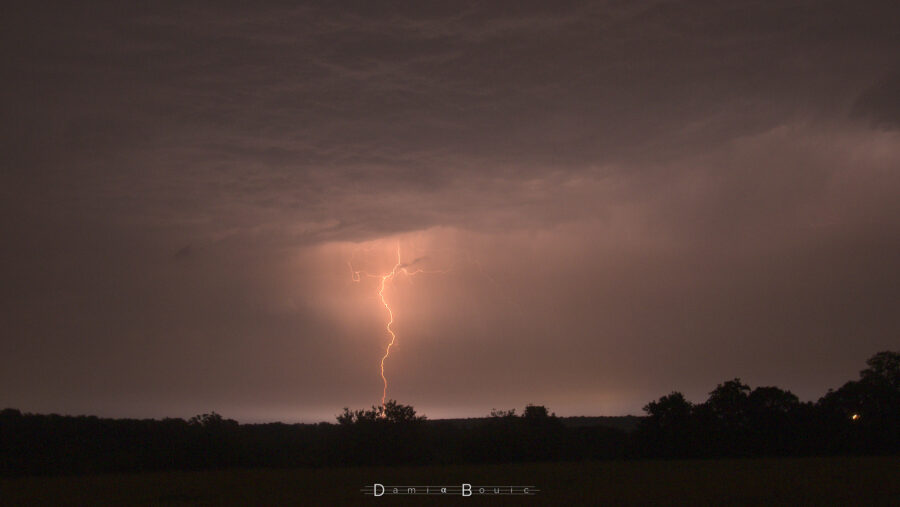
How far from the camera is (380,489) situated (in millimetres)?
22594

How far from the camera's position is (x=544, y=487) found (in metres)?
22.2

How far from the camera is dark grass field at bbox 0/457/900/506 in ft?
61.2

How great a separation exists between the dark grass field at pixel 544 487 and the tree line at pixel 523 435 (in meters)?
10.7

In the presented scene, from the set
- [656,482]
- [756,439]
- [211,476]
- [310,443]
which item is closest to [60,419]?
[310,443]

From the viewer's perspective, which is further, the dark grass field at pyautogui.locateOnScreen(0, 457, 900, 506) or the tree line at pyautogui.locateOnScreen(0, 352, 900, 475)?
the tree line at pyautogui.locateOnScreen(0, 352, 900, 475)

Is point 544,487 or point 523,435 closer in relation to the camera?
point 544,487

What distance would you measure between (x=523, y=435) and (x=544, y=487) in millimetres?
21100

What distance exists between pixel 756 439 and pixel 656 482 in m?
23.1

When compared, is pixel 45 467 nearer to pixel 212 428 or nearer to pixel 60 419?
pixel 212 428

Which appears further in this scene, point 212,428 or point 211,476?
point 212,428

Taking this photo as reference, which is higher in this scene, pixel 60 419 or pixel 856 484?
pixel 60 419

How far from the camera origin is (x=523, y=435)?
42.9 metres

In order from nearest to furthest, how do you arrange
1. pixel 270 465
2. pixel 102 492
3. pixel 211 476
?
pixel 102 492
pixel 211 476
pixel 270 465

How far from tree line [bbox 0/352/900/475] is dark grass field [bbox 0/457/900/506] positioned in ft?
35.0
